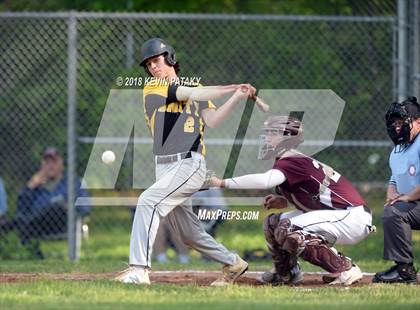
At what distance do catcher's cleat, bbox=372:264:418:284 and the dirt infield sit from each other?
0.15 meters

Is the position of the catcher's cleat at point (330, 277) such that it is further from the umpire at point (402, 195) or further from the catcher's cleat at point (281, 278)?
the umpire at point (402, 195)

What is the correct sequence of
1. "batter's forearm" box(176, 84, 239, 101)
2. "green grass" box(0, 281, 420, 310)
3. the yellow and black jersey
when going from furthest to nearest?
the yellow and black jersey → "batter's forearm" box(176, 84, 239, 101) → "green grass" box(0, 281, 420, 310)

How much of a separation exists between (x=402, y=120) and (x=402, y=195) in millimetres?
709

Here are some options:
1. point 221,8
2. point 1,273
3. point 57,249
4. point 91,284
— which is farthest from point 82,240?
point 221,8

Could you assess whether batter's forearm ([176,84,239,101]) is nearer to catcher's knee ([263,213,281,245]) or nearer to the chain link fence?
catcher's knee ([263,213,281,245])

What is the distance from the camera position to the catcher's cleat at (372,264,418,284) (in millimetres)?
9148

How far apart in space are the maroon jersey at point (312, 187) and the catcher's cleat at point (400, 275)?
0.70 metres

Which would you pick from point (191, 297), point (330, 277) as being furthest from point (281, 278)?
point (191, 297)

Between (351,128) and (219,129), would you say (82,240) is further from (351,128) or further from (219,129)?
(351,128)

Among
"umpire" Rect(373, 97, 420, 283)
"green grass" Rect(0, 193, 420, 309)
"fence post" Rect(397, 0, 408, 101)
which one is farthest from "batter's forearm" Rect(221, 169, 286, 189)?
"fence post" Rect(397, 0, 408, 101)

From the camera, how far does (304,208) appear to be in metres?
9.27

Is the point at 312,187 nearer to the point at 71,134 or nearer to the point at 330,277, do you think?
the point at 330,277

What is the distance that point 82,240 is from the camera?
13.5 m

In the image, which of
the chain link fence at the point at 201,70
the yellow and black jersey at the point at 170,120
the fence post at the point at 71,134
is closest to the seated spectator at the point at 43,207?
the chain link fence at the point at 201,70
